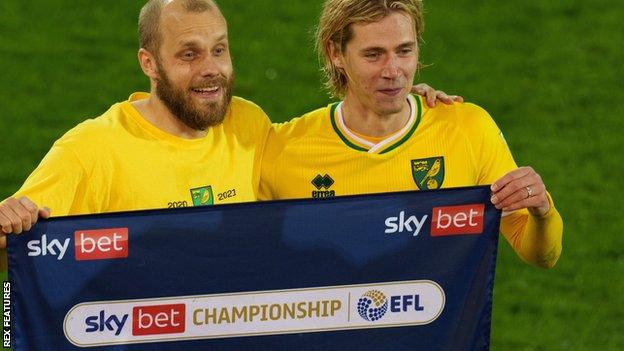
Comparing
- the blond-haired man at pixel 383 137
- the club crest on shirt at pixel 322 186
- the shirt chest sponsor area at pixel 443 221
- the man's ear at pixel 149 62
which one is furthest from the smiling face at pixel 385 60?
the man's ear at pixel 149 62

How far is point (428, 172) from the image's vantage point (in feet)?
27.3

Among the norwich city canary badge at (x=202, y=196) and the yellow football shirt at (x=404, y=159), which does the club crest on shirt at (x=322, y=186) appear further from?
the norwich city canary badge at (x=202, y=196)

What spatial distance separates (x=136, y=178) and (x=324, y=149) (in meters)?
0.95

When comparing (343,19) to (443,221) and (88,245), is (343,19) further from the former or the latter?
(88,245)

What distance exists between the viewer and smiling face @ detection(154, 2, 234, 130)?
8.07 m

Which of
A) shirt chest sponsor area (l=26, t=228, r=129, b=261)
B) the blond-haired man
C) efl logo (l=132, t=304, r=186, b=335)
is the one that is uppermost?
the blond-haired man

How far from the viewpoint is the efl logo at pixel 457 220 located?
7.86 metres

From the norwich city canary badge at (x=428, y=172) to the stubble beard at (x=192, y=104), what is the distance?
3.06 ft

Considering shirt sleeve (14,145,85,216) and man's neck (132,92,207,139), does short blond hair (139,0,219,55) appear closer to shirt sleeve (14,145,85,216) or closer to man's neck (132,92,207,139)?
man's neck (132,92,207,139)

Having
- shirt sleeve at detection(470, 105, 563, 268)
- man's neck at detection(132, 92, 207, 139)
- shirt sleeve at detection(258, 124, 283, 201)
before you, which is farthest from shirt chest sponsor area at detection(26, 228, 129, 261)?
shirt sleeve at detection(470, 105, 563, 268)

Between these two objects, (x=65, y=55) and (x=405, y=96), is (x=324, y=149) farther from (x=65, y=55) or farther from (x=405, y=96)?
(x=65, y=55)

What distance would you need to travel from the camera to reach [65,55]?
47.5 feet

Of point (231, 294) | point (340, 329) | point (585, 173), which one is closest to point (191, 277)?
point (231, 294)

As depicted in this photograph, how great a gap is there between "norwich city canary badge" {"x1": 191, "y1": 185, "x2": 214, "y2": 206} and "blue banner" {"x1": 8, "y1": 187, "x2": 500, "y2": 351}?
35cm
